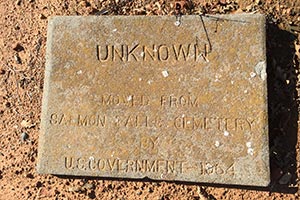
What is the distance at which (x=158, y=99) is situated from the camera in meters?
3.22

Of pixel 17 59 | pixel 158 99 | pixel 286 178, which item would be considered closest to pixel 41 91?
pixel 17 59

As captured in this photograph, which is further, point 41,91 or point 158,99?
point 41,91

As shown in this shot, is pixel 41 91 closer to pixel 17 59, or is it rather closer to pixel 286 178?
pixel 17 59

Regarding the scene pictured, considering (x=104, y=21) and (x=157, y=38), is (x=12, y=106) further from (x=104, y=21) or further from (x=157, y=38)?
(x=157, y=38)

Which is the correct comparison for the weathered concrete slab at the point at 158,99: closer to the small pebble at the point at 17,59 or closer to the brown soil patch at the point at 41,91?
the brown soil patch at the point at 41,91

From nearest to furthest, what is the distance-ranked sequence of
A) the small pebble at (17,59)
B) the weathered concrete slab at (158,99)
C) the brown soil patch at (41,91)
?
the weathered concrete slab at (158,99), the brown soil patch at (41,91), the small pebble at (17,59)

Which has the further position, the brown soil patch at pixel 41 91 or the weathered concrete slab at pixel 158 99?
the brown soil patch at pixel 41 91

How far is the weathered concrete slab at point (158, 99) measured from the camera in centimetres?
315

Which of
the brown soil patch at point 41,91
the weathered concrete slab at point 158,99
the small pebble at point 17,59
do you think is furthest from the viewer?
the small pebble at point 17,59

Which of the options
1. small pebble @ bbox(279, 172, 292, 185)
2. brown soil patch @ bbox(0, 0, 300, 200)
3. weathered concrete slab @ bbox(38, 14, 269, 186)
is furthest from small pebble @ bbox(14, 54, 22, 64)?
small pebble @ bbox(279, 172, 292, 185)

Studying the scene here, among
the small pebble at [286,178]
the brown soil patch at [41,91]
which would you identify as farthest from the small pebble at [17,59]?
the small pebble at [286,178]

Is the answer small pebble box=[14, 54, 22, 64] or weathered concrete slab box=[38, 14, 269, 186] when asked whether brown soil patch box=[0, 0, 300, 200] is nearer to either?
small pebble box=[14, 54, 22, 64]

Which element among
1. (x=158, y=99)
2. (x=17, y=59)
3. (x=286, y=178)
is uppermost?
(x=17, y=59)

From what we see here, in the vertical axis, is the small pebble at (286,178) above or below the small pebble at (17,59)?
below
